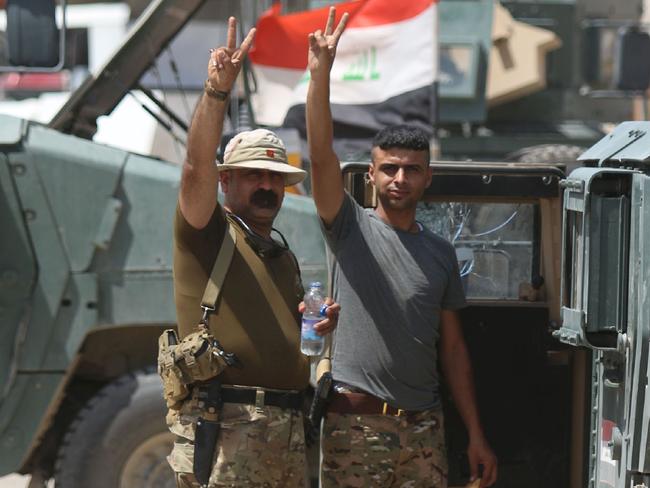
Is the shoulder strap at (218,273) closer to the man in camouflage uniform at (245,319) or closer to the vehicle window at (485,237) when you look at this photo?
the man in camouflage uniform at (245,319)

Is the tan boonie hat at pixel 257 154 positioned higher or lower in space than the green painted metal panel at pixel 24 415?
higher

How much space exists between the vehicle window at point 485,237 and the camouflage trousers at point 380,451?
0.75 m

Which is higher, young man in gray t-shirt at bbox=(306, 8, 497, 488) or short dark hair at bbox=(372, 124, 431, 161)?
short dark hair at bbox=(372, 124, 431, 161)

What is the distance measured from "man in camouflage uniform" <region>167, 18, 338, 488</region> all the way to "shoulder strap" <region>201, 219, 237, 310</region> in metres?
0.02

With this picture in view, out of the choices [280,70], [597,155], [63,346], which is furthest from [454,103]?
[597,155]

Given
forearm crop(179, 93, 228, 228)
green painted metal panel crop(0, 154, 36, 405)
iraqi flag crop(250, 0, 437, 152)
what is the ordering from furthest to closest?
1. iraqi flag crop(250, 0, 437, 152)
2. green painted metal panel crop(0, 154, 36, 405)
3. forearm crop(179, 93, 228, 228)

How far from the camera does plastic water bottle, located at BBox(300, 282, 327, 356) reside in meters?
3.89

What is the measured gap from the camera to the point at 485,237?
484 cm

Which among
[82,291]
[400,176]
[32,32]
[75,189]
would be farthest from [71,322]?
[400,176]

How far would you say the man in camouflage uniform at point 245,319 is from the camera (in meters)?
3.92

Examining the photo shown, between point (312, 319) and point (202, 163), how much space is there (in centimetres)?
56

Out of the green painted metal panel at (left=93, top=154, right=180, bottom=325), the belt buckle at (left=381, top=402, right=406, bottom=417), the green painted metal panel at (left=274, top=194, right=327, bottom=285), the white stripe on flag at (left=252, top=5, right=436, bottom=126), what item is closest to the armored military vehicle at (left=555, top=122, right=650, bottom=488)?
the belt buckle at (left=381, top=402, right=406, bottom=417)

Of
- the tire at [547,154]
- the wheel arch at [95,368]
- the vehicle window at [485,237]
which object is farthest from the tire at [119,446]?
the tire at [547,154]

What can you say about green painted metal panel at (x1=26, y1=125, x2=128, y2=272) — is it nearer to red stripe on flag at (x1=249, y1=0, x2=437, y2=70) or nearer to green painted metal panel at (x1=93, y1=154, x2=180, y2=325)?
green painted metal panel at (x1=93, y1=154, x2=180, y2=325)
